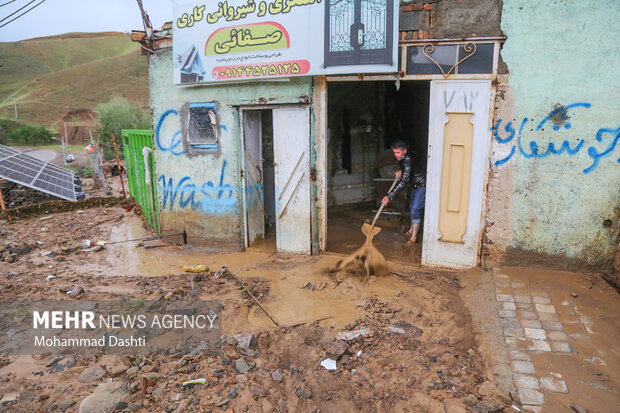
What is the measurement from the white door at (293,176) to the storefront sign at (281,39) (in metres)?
0.74

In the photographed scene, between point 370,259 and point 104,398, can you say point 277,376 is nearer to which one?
point 104,398

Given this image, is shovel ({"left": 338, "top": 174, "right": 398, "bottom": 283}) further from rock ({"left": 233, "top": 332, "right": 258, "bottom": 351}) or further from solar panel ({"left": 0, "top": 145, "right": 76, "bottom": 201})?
solar panel ({"left": 0, "top": 145, "right": 76, "bottom": 201})

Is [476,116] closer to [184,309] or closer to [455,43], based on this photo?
[455,43]

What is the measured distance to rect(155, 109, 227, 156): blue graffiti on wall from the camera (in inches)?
286

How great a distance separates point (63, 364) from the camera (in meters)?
3.72

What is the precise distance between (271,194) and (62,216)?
6.01m

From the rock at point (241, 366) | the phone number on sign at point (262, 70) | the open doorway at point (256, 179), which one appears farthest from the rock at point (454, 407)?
the phone number on sign at point (262, 70)

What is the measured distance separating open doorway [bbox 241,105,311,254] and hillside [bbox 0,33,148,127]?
3990cm

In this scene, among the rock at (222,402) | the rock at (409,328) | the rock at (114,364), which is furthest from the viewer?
the rock at (409,328)

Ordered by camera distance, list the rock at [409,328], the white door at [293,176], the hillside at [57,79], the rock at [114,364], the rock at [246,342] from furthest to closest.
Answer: the hillside at [57,79]
the white door at [293,176]
the rock at [409,328]
the rock at [246,342]
the rock at [114,364]

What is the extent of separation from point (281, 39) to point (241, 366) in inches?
187

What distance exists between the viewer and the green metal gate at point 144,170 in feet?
26.6

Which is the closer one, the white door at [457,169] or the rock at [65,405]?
the rock at [65,405]

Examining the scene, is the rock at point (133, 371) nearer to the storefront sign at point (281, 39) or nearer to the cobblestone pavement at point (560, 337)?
the cobblestone pavement at point (560, 337)
